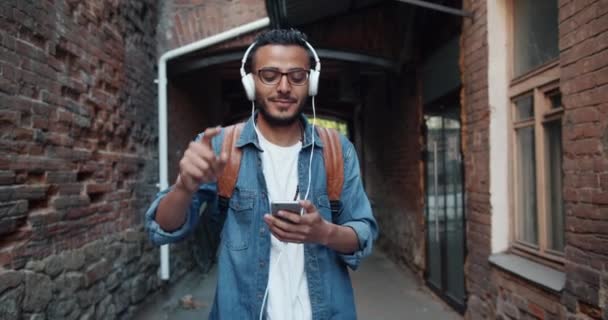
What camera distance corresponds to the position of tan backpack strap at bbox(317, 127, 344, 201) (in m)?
1.86

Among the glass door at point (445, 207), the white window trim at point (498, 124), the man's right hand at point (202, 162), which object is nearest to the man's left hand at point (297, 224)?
the man's right hand at point (202, 162)

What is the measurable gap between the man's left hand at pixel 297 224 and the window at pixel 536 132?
2.78 m

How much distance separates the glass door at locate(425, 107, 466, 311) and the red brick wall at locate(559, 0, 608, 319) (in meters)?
2.41

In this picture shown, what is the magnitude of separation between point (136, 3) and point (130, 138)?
64.7 inches

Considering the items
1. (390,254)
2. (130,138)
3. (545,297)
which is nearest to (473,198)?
(545,297)

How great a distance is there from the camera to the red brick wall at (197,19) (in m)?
6.54

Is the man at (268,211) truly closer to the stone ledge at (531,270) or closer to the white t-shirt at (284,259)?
the white t-shirt at (284,259)

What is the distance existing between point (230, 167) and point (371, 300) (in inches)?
207

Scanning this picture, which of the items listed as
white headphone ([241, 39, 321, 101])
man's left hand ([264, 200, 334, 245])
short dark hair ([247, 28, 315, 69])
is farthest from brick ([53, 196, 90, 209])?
man's left hand ([264, 200, 334, 245])

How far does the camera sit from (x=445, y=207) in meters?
6.32

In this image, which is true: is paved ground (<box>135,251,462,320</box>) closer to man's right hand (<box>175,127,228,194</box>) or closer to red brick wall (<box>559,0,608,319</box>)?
red brick wall (<box>559,0,608,319</box>)

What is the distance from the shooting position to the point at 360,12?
7266 mm

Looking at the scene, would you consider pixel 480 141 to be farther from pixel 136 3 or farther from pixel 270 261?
pixel 136 3

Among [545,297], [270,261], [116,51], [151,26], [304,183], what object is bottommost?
[545,297]
